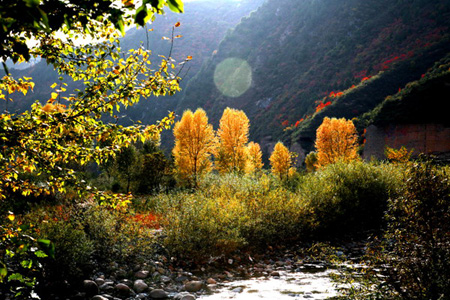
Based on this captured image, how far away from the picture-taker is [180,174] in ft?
108

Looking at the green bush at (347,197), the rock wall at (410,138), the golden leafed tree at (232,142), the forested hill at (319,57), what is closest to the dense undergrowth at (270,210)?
the green bush at (347,197)

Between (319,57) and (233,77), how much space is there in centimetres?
4726

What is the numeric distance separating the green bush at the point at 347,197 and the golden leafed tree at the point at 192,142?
17071mm

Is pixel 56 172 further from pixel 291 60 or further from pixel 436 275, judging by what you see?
pixel 291 60

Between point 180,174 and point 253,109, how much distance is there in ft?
314

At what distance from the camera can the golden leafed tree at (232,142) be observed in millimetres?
34438

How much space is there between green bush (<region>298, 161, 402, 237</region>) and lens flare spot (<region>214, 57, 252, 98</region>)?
124 metres

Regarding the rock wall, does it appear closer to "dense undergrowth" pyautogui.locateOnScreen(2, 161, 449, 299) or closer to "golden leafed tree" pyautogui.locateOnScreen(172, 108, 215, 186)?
"dense undergrowth" pyautogui.locateOnScreen(2, 161, 449, 299)

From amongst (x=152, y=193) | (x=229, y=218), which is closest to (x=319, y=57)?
(x=152, y=193)

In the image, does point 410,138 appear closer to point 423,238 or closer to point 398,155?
point 398,155

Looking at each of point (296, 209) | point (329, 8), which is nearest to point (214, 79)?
point (329, 8)

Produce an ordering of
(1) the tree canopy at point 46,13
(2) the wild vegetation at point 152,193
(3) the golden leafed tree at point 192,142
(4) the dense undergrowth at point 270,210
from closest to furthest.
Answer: (1) the tree canopy at point 46,13 → (2) the wild vegetation at point 152,193 → (4) the dense undergrowth at point 270,210 → (3) the golden leafed tree at point 192,142

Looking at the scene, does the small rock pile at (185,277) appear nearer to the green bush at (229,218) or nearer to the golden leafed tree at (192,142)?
the green bush at (229,218)

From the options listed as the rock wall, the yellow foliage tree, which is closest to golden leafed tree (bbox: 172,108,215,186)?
the yellow foliage tree
